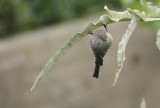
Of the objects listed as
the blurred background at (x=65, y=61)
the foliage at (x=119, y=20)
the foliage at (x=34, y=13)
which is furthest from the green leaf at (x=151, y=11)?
the foliage at (x=34, y=13)

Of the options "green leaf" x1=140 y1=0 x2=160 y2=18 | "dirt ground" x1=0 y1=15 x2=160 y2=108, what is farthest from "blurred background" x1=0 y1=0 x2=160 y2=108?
Result: "green leaf" x1=140 y1=0 x2=160 y2=18

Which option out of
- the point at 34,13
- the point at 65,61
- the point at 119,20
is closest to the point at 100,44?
the point at 119,20

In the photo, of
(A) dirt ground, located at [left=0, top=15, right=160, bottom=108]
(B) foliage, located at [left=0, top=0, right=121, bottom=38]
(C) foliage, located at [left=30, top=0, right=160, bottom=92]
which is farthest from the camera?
(B) foliage, located at [left=0, top=0, right=121, bottom=38]

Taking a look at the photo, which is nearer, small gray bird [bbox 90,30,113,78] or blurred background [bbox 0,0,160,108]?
small gray bird [bbox 90,30,113,78]

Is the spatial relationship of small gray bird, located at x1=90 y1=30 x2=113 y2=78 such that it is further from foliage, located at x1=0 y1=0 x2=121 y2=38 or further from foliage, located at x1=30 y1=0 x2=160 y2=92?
foliage, located at x1=0 y1=0 x2=121 y2=38

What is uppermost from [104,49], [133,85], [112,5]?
[104,49]

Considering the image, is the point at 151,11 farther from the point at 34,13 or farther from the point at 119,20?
the point at 34,13

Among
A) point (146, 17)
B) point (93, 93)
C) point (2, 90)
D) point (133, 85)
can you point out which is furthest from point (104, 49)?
point (133, 85)

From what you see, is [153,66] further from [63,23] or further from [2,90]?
[2,90]
